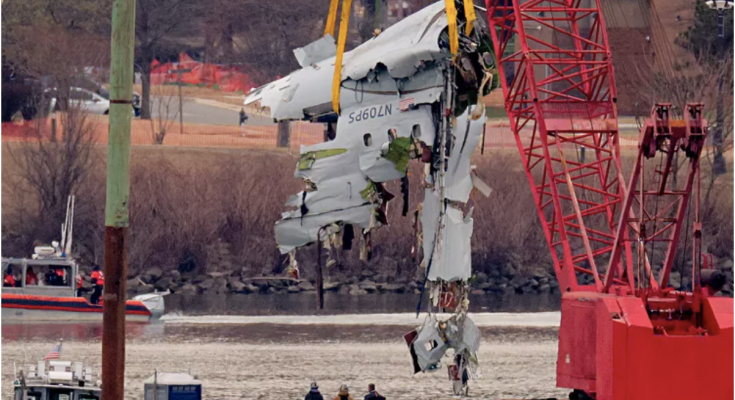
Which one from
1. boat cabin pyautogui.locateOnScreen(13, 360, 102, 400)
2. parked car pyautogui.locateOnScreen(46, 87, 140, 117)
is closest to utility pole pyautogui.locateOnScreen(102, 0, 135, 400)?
boat cabin pyautogui.locateOnScreen(13, 360, 102, 400)

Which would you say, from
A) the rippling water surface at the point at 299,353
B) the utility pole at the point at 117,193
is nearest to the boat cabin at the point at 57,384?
the utility pole at the point at 117,193

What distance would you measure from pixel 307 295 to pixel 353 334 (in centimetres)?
1384

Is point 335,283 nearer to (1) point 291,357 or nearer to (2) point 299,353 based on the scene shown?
(2) point 299,353

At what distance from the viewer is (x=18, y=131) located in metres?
91.7

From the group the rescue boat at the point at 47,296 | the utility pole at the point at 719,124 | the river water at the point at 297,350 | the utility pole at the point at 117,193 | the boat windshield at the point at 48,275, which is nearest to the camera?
the utility pole at the point at 117,193

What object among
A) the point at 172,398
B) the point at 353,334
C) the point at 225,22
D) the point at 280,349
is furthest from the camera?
the point at 225,22

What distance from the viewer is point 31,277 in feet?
213

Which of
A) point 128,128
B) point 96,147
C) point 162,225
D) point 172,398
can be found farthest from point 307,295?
point 128,128

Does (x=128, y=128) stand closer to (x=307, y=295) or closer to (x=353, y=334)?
(x=353, y=334)

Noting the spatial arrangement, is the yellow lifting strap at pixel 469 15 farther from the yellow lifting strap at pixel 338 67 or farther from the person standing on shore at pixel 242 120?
the person standing on shore at pixel 242 120

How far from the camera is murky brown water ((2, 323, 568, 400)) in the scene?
161 ft

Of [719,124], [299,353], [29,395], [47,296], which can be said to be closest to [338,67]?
[29,395]

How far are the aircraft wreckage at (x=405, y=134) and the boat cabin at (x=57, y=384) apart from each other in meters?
4.93

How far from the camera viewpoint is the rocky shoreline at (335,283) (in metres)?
78.8
